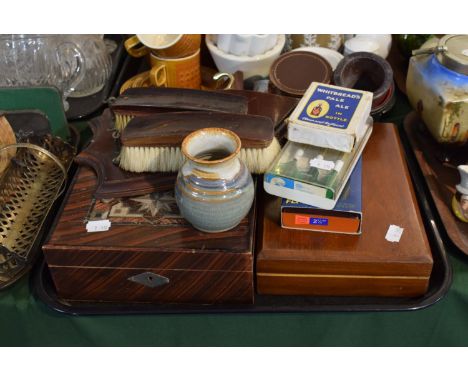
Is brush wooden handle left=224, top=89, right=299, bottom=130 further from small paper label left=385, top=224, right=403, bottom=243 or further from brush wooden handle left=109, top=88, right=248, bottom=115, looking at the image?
small paper label left=385, top=224, right=403, bottom=243

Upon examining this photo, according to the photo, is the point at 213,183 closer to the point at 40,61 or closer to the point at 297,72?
the point at 297,72

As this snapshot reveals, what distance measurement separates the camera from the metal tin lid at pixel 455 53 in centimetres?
91

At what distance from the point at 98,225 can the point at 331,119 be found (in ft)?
1.32

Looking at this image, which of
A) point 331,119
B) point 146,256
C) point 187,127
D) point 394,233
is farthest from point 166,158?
point 394,233

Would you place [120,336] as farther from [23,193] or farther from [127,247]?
[23,193]

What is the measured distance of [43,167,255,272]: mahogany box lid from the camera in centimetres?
76

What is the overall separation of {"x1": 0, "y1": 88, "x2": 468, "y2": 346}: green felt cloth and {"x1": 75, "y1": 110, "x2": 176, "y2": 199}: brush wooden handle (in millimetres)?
204

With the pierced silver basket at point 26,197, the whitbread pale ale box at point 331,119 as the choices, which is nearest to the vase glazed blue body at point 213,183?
the whitbread pale ale box at point 331,119

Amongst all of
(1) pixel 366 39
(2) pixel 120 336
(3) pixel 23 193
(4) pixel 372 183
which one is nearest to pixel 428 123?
(4) pixel 372 183

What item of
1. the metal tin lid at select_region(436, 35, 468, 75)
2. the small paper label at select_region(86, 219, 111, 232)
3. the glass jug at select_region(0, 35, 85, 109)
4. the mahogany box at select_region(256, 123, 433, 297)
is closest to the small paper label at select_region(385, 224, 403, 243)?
the mahogany box at select_region(256, 123, 433, 297)

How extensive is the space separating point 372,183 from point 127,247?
427 mm

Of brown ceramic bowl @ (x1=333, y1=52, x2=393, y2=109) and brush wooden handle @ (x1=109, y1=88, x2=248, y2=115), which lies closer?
brush wooden handle @ (x1=109, y1=88, x2=248, y2=115)

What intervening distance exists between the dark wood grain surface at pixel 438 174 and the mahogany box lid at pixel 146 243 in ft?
1.15

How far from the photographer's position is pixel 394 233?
0.81 meters
